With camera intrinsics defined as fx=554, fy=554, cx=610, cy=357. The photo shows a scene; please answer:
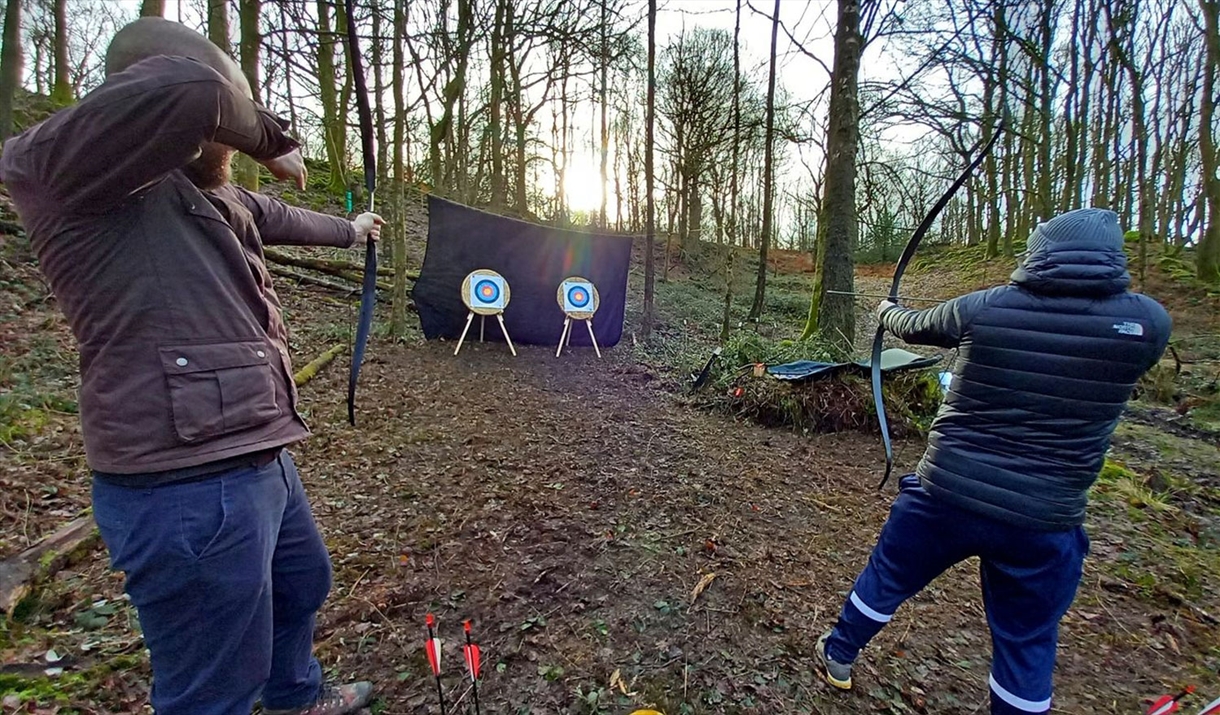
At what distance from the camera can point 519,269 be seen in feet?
19.3

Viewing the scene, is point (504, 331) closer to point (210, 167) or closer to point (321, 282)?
point (321, 282)

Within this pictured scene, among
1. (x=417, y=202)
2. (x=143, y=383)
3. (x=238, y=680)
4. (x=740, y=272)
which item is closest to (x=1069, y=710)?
(x=238, y=680)

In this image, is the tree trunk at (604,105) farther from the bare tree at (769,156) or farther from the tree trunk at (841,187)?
the tree trunk at (841,187)

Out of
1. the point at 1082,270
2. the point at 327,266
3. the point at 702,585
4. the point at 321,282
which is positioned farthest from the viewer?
the point at 327,266

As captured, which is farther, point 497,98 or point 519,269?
point 497,98

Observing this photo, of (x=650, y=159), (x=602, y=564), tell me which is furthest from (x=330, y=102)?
(x=602, y=564)

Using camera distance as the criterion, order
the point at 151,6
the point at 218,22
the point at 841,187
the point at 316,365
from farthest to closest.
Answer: the point at 151,6, the point at 841,187, the point at 218,22, the point at 316,365

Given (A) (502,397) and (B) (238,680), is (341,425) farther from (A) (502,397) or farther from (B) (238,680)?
(B) (238,680)

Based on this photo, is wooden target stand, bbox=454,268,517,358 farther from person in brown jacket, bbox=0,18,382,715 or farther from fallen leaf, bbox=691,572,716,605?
person in brown jacket, bbox=0,18,382,715

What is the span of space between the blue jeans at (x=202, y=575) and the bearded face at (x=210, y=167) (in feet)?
1.63

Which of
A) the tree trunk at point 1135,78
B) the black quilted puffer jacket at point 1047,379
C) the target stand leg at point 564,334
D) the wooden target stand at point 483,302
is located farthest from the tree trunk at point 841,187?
the tree trunk at point 1135,78

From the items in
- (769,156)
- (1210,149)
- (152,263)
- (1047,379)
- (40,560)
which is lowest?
(40,560)

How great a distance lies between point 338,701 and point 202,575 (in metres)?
0.70

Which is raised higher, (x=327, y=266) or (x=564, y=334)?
(x=327, y=266)
